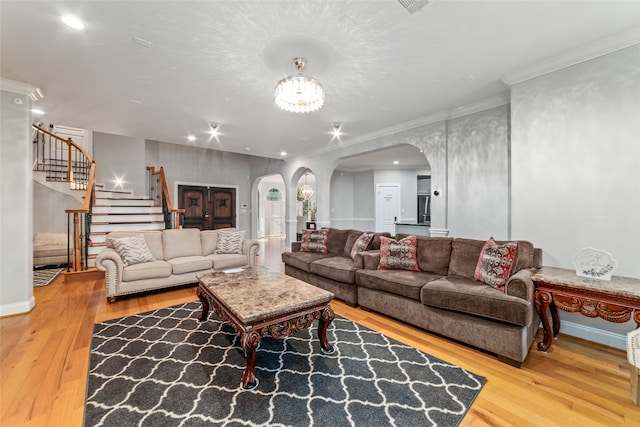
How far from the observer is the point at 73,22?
207 centimetres

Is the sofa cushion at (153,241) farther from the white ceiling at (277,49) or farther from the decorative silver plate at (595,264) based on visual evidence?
the decorative silver plate at (595,264)

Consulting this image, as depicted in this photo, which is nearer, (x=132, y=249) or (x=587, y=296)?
(x=587, y=296)

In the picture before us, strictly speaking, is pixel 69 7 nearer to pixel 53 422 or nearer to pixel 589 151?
pixel 53 422

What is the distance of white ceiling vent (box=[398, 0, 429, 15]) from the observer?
1.86 m

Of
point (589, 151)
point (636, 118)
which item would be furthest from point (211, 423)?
point (636, 118)

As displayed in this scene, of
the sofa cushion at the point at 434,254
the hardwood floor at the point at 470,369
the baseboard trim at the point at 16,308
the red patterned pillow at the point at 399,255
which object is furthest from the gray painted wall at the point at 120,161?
the sofa cushion at the point at 434,254

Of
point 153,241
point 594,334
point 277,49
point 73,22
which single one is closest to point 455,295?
point 594,334

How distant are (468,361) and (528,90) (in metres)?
2.82

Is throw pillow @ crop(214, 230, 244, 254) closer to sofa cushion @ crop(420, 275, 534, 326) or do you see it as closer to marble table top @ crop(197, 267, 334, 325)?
marble table top @ crop(197, 267, 334, 325)

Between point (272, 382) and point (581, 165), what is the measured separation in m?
3.37

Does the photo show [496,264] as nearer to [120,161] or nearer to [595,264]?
[595,264]

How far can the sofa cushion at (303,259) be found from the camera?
4.13 m

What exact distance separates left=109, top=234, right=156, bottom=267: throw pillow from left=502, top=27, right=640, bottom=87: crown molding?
17.4 feet

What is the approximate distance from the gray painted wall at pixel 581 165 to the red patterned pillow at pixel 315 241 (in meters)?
2.68
